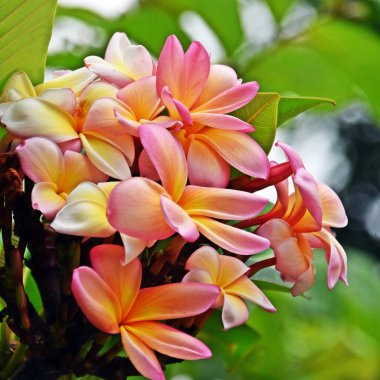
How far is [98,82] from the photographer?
1.86ft

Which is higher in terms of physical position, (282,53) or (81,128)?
(81,128)

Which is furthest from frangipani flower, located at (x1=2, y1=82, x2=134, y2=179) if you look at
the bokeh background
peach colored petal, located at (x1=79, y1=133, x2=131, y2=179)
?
the bokeh background

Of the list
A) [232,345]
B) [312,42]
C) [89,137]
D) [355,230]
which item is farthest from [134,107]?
[355,230]

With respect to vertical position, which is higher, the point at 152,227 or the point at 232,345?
the point at 152,227

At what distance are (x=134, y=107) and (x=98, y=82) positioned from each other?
0.14 ft

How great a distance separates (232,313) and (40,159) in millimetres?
149

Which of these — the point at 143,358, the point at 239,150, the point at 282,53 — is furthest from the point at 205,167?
the point at 282,53

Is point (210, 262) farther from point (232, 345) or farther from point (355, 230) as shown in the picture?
point (355, 230)

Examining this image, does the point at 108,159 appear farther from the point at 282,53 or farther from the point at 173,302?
the point at 282,53

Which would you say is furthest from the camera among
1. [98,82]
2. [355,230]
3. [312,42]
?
[355,230]

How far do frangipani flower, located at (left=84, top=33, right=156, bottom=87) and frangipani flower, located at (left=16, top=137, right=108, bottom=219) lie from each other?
8cm

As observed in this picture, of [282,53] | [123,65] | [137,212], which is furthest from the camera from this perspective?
[282,53]

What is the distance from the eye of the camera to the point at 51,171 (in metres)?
0.51

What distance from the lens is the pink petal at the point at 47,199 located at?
48cm
